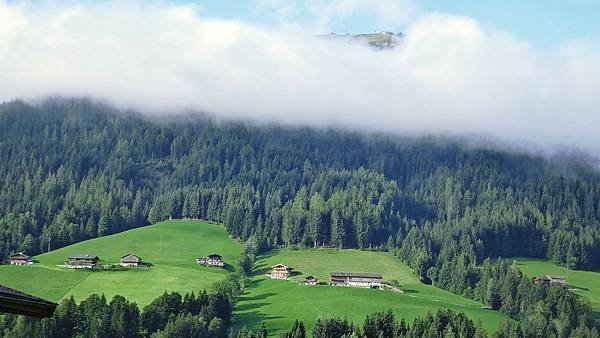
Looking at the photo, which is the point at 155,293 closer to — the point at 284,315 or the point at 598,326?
the point at 284,315

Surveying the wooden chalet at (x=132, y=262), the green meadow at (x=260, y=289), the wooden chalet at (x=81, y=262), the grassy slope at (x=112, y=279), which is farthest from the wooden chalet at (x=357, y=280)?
the wooden chalet at (x=81, y=262)

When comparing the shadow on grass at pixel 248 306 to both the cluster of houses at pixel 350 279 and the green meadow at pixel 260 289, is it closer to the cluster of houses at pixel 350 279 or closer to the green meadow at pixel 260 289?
the green meadow at pixel 260 289

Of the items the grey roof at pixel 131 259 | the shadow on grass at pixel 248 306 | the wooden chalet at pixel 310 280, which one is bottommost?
the shadow on grass at pixel 248 306

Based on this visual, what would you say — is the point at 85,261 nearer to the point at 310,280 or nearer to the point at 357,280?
the point at 310,280

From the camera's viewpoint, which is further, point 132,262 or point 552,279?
point 552,279

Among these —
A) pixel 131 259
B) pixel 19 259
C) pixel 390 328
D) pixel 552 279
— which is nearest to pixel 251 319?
pixel 390 328

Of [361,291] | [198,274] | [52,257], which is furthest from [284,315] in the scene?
[52,257]

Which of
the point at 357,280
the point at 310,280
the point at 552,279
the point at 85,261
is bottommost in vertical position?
the point at 310,280
